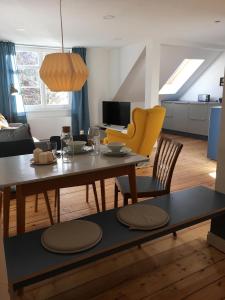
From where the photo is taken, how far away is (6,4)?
3.05m

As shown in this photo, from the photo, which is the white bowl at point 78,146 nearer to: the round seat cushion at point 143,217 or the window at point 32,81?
the round seat cushion at point 143,217

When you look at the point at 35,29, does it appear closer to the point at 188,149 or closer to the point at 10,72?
the point at 10,72

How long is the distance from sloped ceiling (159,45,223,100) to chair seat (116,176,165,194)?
4.08 metres

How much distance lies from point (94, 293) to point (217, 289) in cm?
80

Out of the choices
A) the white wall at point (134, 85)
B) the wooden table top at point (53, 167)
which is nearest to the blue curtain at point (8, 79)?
the white wall at point (134, 85)

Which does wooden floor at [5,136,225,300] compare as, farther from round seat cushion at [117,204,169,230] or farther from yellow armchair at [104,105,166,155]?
yellow armchair at [104,105,166,155]

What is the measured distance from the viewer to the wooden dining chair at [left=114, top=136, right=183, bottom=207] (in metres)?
2.23

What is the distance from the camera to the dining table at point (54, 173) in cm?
168

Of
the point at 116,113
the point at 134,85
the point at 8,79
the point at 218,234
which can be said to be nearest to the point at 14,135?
the point at 218,234

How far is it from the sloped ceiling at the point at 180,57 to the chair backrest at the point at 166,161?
3908 mm

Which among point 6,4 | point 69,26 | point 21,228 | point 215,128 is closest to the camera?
point 21,228

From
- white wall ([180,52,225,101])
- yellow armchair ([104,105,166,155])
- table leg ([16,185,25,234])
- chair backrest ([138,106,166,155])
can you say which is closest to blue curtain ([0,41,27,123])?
yellow armchair ([104,105,166,155])

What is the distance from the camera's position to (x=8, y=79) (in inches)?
218

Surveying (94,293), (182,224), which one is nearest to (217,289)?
(182,224)
